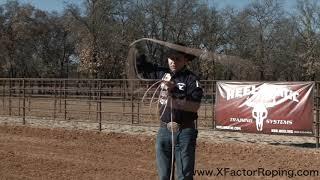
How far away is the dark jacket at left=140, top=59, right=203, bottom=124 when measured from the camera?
5.09 meters

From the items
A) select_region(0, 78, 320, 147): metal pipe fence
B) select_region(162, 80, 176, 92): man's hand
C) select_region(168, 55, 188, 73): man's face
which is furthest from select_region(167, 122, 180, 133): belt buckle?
select_region(0, 78, 320, 147): metal pipe fence

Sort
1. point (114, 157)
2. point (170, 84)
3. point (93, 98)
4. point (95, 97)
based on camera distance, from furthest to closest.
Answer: point (93, 98) → point (95, 97) → point (114, 157) → point (170, 84)

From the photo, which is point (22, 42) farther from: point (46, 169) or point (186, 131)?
point (186, 131)

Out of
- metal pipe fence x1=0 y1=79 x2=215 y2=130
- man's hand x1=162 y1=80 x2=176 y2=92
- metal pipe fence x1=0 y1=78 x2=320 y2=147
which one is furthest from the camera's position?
metal pipe fence x1=0 y1=79 x2=215 y2=130

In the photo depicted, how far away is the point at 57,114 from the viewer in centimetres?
2062

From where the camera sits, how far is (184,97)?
16.7 ft

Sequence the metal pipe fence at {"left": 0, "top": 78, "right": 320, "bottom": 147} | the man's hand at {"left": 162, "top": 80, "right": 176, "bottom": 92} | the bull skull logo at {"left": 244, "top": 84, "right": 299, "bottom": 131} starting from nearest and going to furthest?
the man's hand at {"left": 162, "top": 80, "right": 176, "bottom": 92} < the bull skull logo at {"left": 244, "top": 84, "right": 299, "bottom": 131} < the metal pipe fence at {"left": 0, "top": 78, "right": 320, "bottom": 147}

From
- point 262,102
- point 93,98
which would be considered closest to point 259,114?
point 262,102

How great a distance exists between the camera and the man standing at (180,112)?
511cm

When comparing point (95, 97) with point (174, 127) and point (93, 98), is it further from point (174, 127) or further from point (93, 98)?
point (174, 127)

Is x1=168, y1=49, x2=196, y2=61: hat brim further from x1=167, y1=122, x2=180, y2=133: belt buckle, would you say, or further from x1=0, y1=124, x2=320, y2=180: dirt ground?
x1=0, y1=124, x2=320, y2=180: dirt ground

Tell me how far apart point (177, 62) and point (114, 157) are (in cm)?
538

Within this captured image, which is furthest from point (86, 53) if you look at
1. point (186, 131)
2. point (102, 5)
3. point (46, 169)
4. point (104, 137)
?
point (186, 131)

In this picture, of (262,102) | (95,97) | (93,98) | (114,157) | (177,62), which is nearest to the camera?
(177,62)
